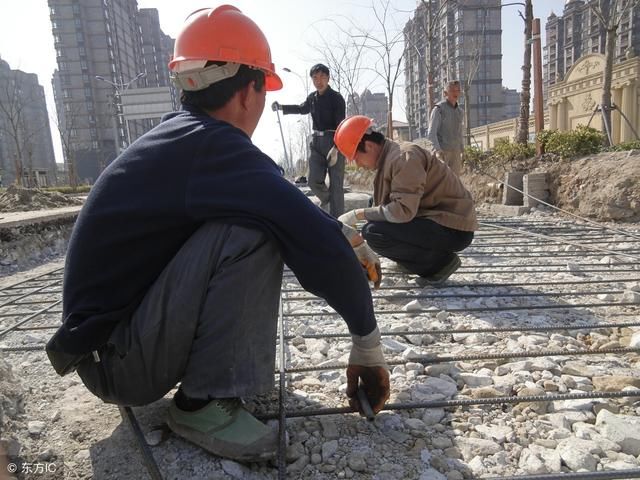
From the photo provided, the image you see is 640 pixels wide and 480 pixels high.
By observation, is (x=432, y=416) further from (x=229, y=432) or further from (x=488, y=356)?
(x=229, y=432)

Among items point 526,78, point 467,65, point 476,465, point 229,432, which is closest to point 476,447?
point 476,465

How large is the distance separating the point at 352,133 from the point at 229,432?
2.05m

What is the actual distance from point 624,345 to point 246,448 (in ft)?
5.68

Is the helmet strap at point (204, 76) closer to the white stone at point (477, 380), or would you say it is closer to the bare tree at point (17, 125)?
the white stone at point (477, 380)

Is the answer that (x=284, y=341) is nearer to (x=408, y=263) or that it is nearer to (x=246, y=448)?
(x=246, y=448)

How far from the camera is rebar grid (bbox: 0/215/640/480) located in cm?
152

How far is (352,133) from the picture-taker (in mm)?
2875

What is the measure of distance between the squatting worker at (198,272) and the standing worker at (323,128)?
3.92 meters

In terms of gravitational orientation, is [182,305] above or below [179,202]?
below

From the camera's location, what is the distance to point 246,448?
1245 millimetres

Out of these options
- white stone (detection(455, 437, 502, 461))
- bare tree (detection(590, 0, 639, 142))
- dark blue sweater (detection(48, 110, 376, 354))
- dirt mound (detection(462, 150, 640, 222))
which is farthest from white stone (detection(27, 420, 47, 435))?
bare tree (detection(590, 0, 639, 142))

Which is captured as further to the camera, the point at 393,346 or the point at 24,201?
the point at 24,201

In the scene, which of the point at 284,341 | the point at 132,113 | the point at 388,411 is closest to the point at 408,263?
the point at 284,341

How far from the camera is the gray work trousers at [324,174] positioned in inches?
209
